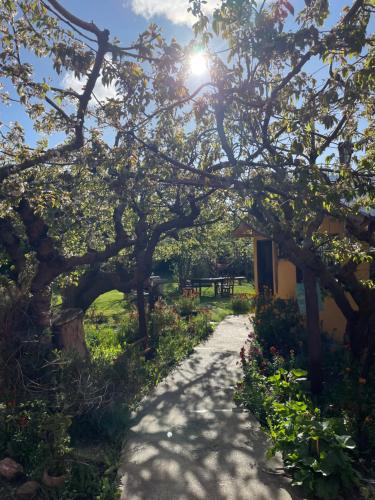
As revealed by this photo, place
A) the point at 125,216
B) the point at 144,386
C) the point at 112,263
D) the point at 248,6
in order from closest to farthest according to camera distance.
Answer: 1. the point at 248,6
2. the point at 144,386
3. the point at 125,216
4. the point at 112,263

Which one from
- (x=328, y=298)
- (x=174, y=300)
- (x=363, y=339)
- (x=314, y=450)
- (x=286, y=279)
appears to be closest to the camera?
(x=314, y=450)

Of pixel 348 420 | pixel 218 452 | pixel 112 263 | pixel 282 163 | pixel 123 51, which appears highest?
pixel 123 51

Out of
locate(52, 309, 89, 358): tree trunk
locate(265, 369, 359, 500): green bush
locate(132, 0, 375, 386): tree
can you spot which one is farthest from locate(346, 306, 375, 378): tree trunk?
locate(52, 309, 89, 358): tree trunk

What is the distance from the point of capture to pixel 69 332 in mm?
6586

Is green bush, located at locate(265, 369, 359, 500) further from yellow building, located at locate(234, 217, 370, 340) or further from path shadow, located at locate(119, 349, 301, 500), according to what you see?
yellow building, located at locate(234, 217, 370, 340)

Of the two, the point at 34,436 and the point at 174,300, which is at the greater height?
the point at 174,300

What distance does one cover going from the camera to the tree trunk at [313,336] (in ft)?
20.0

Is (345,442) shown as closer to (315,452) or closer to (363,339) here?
(315,452)

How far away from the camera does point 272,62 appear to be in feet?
19.2

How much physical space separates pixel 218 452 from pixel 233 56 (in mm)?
4505

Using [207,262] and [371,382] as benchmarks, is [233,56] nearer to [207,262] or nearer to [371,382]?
[371,382]

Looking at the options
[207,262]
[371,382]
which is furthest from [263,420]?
[207,262]

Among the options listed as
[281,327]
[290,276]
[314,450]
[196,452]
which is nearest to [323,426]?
[314,450]

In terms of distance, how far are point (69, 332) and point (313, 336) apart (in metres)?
3.54
